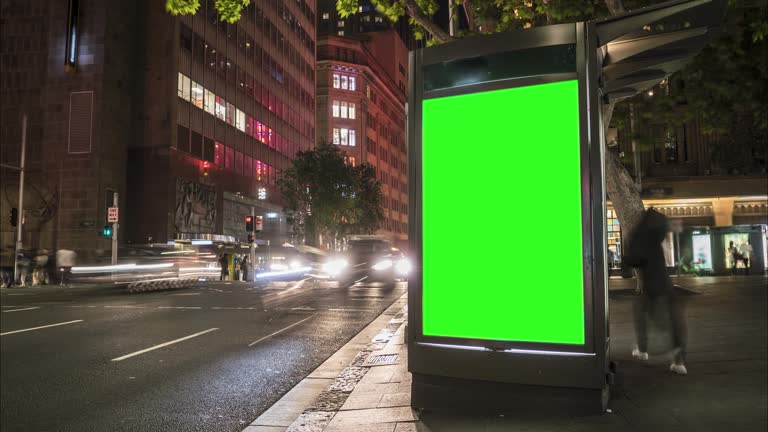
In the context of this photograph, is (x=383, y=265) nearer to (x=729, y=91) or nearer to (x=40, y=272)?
Result: (x=729, y=91)

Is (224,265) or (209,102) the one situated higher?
(209,102)

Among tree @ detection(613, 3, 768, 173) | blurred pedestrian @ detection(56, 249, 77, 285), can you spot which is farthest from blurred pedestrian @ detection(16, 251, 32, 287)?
tree @ detection(613, 3, 768, 173)

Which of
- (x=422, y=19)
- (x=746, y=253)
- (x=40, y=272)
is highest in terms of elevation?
(x=422, y=19)

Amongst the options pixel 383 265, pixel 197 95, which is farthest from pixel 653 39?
pixel 197 95

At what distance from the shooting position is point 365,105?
3669 inches

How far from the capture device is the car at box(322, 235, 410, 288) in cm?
2605

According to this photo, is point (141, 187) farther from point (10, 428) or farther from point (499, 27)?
point (10, 428)

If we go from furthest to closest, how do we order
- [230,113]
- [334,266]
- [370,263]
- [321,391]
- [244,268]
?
[230,113], [244,268], [334,266], [370,263], [321,391]

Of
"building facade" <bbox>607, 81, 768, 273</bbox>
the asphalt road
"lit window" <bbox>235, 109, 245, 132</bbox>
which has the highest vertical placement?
"lit window" <bbox>235, 109, 245, 132</bbox>

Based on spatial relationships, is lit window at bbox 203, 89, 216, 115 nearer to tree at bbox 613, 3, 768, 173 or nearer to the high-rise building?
tree at bbox 613, 3, 768, 173

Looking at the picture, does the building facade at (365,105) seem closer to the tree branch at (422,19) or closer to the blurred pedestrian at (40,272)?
the blurred pedestrian at (40,272)

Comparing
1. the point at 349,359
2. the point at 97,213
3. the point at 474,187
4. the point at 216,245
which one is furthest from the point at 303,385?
the point at 216,245

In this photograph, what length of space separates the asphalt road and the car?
411 inches

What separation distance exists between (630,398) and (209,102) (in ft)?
143
